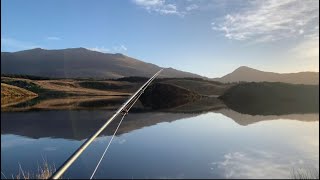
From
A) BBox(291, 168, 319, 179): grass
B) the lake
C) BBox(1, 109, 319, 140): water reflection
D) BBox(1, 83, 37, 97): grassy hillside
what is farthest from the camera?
BBox(1, 83, 37, 97): grassy hillside

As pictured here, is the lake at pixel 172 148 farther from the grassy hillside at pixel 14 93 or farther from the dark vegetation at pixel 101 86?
the dark vegetation at pixel 101 86

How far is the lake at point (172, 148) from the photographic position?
15.0 m

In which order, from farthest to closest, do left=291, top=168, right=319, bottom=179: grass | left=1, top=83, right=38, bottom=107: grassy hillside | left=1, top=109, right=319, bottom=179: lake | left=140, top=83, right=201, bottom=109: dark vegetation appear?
left=140, top=83, right=201, bottom=109: dark vegetation, left=1, top=83, right=38, bottom=107: grassy hillside, left=1, top=109, right=319, bottom=179: lake, left=291, top=168, right=319, bottom=179: grass

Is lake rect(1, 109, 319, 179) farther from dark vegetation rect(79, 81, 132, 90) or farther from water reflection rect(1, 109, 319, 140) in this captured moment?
dark vegetation rect(79, 81, 132, 90)

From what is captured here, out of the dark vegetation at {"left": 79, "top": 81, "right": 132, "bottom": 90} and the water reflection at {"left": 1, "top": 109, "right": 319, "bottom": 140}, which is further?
the dark vegetation at {"left": 79, "top": 81, "right": 132, "bottom": 90}

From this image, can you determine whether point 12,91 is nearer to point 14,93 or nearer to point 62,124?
point 14,93

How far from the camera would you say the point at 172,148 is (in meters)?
20.3

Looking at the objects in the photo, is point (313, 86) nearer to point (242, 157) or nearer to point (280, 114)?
point (242, 157)

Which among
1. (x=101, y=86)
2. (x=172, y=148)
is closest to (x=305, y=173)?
(x=172, y=148)

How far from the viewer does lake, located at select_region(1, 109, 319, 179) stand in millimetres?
14992

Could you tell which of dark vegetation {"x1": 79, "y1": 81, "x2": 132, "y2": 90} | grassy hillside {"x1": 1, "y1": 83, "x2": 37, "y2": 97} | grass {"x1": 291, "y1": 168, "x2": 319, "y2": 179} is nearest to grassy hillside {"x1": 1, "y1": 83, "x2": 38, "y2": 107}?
grassy hillside {"x1": 1, "y1": 83, "x2": 37, "y2": 97}

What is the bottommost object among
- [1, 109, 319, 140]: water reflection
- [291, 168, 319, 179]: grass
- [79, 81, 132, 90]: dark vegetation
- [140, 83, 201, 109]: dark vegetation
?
[291, 168, 319, 179]: grass

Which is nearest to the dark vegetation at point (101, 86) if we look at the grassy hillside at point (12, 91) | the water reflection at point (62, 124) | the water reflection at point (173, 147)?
the grassy hillside at point (12, 91)

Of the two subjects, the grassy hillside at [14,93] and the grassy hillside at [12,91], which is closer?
the grassy hillside at [14,93]
